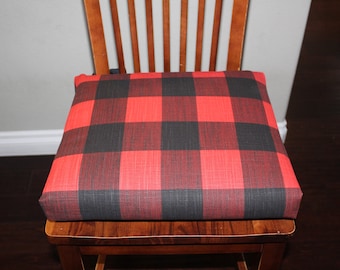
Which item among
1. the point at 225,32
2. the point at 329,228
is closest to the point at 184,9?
the point at 225,32

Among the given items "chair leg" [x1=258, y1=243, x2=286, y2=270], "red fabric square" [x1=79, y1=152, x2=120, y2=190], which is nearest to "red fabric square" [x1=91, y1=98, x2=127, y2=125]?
"red fabric square" [x1=79, y1=152, x2=120, y2=190]

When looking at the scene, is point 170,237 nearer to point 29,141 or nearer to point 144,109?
point 144,109

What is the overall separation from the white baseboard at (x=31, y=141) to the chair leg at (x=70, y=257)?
0.78 metres

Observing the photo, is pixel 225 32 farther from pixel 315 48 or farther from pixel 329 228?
pixel 315 48

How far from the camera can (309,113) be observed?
6.20 ft

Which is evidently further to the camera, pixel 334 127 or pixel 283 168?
pixel 334 127

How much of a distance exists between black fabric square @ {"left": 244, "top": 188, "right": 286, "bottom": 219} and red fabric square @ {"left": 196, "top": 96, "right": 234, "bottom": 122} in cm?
19

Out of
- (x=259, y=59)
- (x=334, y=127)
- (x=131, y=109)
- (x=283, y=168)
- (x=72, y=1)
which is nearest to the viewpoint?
(x=283, y=168)

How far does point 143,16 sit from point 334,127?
3.43ft

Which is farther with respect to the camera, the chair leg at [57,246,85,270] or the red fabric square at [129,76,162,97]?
the red fabric square at [129,76,162,97]

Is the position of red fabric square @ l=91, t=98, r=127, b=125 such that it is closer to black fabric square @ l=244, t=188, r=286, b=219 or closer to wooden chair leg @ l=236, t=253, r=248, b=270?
black fabric square @ l=244, t=188, r=286, b=219

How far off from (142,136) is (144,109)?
91 mm

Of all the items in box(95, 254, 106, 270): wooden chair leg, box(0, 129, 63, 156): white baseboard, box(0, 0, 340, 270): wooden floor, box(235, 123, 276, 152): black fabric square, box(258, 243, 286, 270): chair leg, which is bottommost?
box(0, 0, 340, 270): wooden floor

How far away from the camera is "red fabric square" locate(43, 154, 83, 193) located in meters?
0.84
